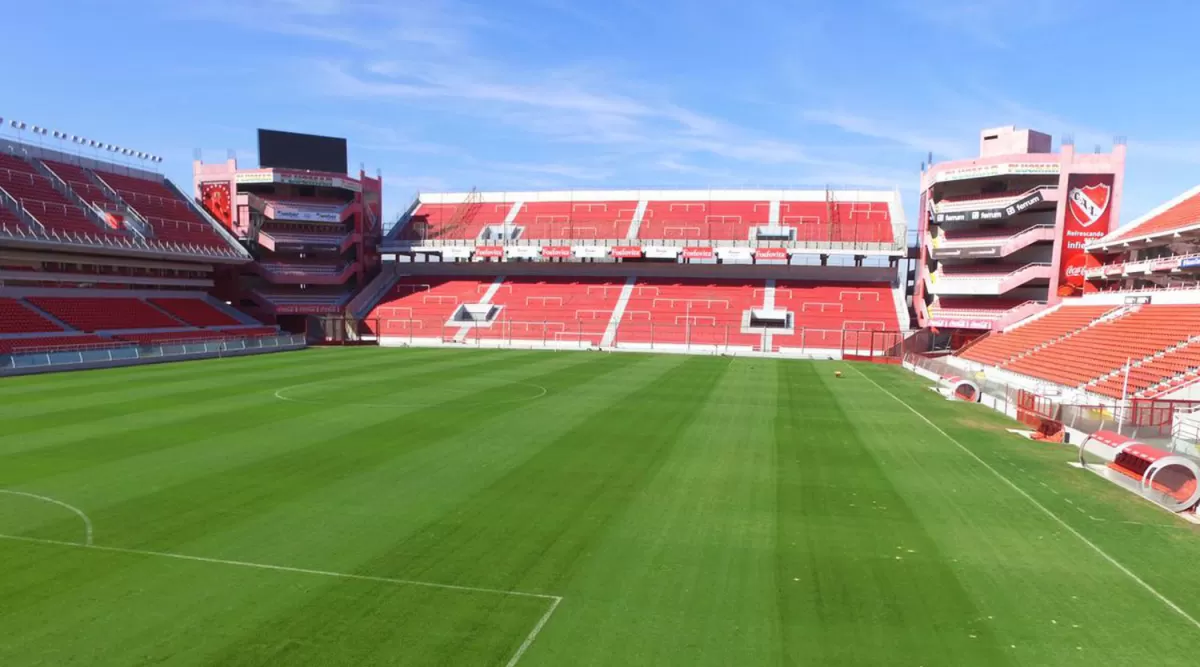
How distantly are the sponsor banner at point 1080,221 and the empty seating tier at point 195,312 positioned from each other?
54.0 metres

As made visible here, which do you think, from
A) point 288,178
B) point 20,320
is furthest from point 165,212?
point 20,320

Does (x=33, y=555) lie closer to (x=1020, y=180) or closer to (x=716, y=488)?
(x=716, y=488)

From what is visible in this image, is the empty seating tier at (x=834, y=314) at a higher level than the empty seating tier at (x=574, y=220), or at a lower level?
lower

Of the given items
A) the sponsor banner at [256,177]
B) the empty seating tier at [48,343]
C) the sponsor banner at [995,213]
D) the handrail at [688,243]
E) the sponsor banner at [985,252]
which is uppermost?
the sponsor banner at [256,177]

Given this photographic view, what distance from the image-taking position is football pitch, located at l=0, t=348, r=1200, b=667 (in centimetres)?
686

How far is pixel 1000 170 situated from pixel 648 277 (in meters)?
26.9

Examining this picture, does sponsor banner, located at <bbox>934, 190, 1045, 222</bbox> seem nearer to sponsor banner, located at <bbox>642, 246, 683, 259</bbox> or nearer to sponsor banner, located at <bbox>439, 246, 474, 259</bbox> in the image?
sponsor banner, located at <bbox>642, 246, 683, 259</bbox>

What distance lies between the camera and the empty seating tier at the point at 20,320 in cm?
3156

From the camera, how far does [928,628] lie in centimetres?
722

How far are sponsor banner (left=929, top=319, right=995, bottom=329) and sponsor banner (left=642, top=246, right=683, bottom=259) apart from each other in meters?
19.7

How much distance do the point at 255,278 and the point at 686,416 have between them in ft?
146

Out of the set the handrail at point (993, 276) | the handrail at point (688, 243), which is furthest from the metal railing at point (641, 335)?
the handrail at point (688, 243)

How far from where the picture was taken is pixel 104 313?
3734 cm

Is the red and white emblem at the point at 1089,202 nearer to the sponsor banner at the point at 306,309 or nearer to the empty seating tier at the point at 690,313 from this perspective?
the empty seating tier at the point at 690,313
